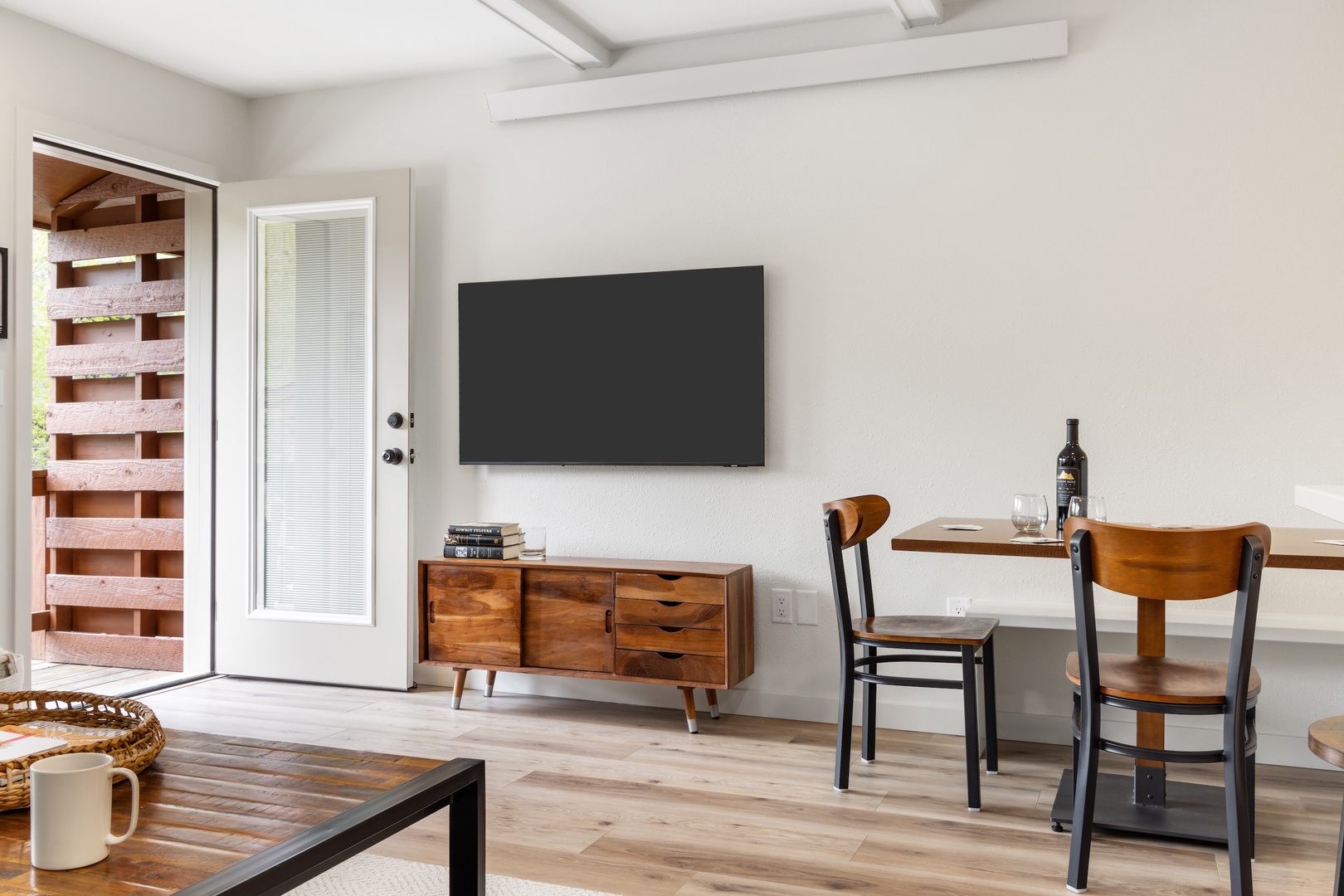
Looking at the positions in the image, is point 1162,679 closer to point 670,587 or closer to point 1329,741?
point 1329,741

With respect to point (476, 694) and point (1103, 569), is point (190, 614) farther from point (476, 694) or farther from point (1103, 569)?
point (1103, 569)

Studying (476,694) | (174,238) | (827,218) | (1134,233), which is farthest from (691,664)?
(174,238)

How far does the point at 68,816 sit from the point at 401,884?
50.0 inches

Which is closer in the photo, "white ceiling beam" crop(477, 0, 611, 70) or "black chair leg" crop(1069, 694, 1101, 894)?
"black chair leg" crop(1069, 694, 1101, 894)

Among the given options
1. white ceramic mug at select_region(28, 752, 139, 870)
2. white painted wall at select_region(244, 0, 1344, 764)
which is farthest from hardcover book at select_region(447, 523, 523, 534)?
white ceramic mug at select_region(28, 752, 139, 870)

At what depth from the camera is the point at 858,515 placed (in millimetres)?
2990

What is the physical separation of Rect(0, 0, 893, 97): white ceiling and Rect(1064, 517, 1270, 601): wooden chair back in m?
A: 2.25

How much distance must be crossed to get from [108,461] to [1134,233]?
4.45 meters

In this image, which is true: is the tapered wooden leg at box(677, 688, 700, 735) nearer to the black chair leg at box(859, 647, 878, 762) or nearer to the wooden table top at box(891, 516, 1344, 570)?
the black chair leg at box(859, 647, 878, 762)

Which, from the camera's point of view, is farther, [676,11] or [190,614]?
[190,614]

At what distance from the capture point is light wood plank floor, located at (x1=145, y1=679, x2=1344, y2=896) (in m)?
2.39

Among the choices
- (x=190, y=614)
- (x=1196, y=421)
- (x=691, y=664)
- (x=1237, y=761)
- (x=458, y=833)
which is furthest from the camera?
(x=190, y=614)

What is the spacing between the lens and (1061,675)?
3488 mm

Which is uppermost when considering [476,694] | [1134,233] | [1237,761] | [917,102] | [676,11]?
[676,11]
